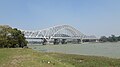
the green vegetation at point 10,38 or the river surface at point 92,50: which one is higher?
the green vegetation at point 10,38

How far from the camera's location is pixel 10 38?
64.4m

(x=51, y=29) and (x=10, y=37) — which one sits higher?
(x=51, y=29)

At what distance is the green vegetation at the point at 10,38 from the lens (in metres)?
61.8

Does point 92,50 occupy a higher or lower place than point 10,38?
lower

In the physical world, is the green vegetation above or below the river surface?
above

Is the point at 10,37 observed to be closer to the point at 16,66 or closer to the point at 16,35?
the point at 16,35

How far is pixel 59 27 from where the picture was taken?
197 m

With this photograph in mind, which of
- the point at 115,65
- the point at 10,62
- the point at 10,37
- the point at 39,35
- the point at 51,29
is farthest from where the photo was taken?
the point at 51,29

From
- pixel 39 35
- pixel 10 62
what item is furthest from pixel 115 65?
pixel 39 35

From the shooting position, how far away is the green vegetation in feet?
203

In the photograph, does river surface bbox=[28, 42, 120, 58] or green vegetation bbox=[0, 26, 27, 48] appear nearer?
river surface bbox=[28, 42, 120, 58]

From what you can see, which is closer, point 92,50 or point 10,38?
point 10,38

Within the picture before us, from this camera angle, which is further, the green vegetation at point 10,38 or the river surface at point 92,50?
Answer: the green vegetation at point 10,38

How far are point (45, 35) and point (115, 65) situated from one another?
156 m
